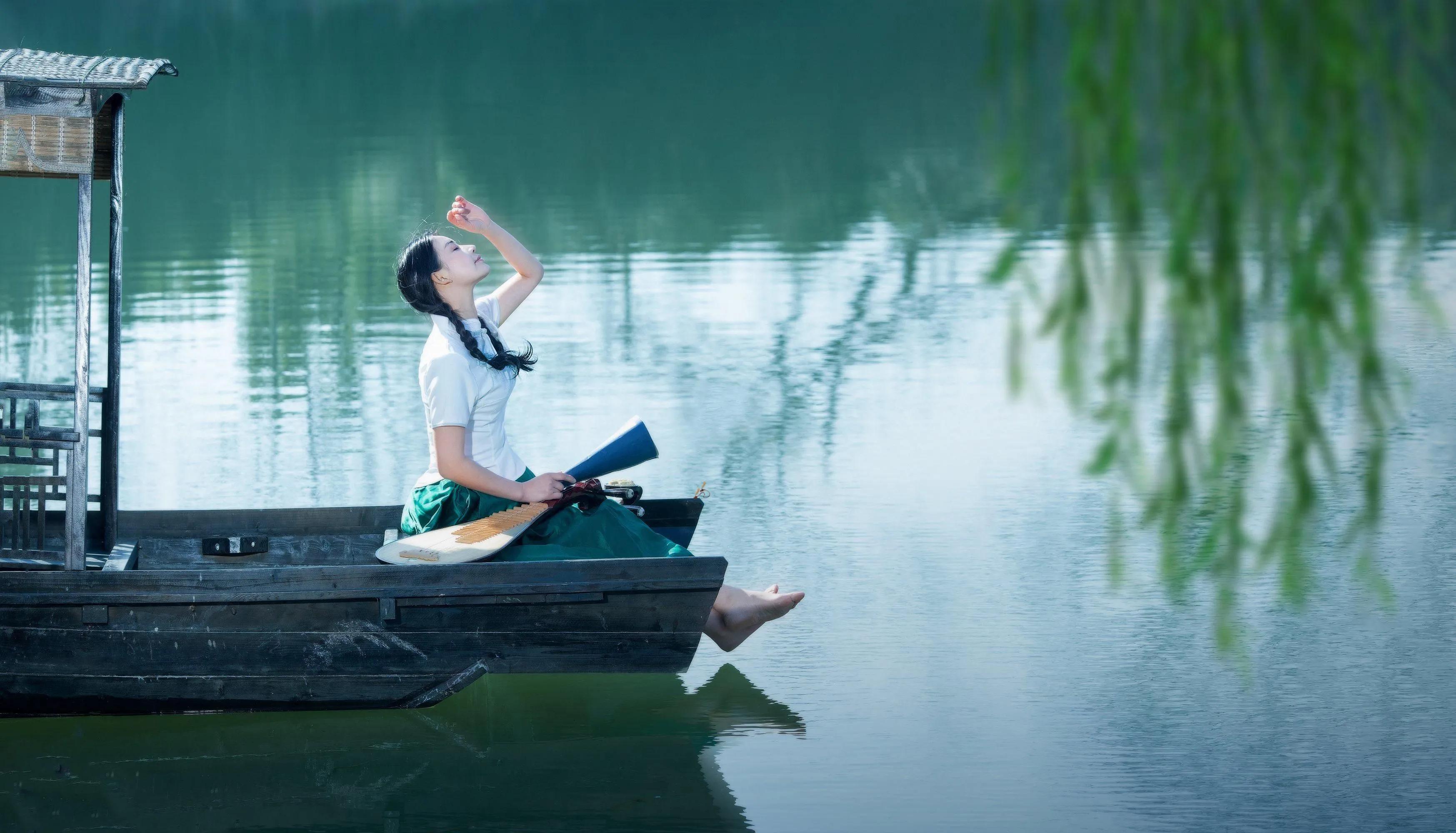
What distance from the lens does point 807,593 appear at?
6.60 meters

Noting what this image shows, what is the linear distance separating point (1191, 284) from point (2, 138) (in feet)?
11.2

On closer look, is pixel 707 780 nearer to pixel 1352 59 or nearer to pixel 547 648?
pixel 547 648

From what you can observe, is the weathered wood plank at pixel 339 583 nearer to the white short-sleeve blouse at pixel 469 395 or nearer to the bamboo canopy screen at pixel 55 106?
the white short-sleeve blouse at pixel 469 395

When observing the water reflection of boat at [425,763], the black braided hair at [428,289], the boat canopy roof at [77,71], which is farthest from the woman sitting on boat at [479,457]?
the boat canopy roof at [77,71]

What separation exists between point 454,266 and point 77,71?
1.15m

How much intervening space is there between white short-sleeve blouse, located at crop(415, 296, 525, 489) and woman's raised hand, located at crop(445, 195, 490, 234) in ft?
0.99

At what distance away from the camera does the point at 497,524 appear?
5492 millimetres

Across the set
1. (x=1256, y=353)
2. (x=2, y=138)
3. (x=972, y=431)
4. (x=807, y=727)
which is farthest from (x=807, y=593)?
(x=1256, y=353)

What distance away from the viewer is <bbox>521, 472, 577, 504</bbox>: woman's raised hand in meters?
5.46

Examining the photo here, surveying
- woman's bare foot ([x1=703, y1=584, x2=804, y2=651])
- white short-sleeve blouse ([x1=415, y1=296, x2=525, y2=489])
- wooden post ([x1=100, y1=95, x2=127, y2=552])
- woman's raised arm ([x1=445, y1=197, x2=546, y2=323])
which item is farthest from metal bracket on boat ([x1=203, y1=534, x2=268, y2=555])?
woman's bare foot ([x1=703, y1=584, x2=804, y2=651])

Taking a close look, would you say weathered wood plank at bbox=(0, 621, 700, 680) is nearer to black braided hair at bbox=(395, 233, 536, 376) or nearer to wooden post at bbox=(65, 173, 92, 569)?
wooden post at bbox=(65, 173, 92, 569)

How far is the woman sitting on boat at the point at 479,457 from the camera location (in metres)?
5.40

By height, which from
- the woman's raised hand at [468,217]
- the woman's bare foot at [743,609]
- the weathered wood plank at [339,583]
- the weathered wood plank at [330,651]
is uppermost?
the woman's raised hand at [468,217]

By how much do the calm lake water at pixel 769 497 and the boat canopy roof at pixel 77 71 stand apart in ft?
6.11
